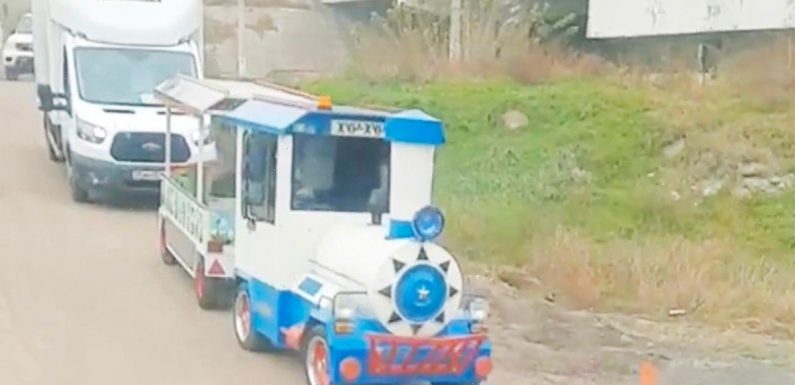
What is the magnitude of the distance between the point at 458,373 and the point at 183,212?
531 cm

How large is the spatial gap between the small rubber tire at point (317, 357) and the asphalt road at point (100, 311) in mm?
563

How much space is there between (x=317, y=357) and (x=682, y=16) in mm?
21063

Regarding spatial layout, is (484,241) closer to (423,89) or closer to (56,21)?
(56,21)

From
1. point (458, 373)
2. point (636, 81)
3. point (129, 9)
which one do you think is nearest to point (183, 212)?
point (458, 373)

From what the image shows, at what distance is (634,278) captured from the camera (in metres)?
14.9

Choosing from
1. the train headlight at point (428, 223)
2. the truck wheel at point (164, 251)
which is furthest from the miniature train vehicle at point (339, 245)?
the truck wheel at point (164, 251)

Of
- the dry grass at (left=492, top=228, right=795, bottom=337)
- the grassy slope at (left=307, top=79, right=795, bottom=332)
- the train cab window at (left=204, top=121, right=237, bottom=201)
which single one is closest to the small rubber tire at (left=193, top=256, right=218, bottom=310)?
the train cab window at (left=204, top=121, right=237, bottom=201)

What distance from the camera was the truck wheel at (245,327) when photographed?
1213 centimetres

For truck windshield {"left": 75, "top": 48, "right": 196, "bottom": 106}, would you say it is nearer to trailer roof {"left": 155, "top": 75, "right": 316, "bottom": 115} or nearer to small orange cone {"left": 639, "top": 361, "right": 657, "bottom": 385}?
trailer roof {"left": 155, "top": 75, "right": 316, "bottom": 115}

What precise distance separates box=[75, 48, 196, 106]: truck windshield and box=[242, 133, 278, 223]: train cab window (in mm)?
8743

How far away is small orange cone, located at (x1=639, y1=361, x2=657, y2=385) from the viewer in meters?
10.7

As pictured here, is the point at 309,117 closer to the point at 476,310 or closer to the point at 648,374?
the point at 476,310

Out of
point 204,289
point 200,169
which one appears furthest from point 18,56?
point 204,289

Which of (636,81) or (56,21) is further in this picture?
(636,81)
